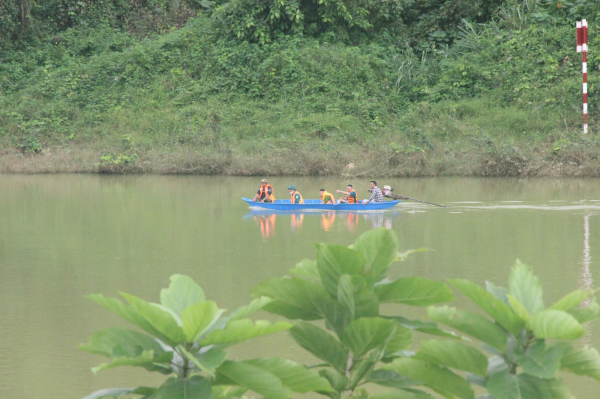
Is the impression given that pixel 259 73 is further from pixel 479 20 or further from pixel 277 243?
A: pixel 277 243

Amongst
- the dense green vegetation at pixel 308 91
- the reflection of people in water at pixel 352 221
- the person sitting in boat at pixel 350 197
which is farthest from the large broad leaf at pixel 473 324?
the dense green vegetation at pixel 308 91

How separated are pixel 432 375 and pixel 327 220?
1430 cm

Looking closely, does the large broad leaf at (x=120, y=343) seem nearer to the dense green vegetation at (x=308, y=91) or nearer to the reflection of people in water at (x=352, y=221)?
the reflection of people in water at (x=352, y=221)

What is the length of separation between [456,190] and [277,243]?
770cm

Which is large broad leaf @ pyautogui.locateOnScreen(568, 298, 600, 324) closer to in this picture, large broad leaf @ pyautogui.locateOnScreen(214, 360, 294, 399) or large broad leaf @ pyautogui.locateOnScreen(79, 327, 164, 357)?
large broad leaf @ pyautogui.locateOnScreen(214, 360, 294, 399)

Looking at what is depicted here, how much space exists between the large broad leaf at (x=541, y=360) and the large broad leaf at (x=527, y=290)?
2.1 inches

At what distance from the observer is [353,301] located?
3.87 feet

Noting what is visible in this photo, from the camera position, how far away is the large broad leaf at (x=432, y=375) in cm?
118

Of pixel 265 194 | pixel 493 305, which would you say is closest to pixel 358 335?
pixel 493 305

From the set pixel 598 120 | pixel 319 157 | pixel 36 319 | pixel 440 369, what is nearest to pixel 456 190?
pixel 319 157

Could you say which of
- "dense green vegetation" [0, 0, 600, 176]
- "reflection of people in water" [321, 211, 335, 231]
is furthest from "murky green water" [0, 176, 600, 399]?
"dense green vegetation" [0, 0, 600, 176]

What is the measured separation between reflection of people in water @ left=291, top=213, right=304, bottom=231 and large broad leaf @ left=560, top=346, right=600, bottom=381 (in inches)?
514

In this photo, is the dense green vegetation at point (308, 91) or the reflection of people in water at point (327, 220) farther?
the dense green vegetation at point (308, 91)

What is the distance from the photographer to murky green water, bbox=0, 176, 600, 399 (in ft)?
21.4
